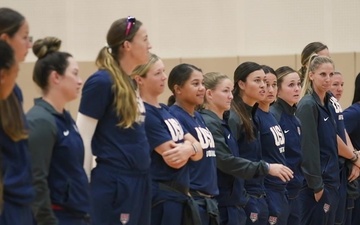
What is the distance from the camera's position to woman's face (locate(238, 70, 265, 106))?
587 centimetres

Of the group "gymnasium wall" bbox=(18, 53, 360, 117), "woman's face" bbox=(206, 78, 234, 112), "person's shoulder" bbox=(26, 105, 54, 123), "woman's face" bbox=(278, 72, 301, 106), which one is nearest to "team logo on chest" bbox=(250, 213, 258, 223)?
"woman's face" bbox=(206, 78, 234, 112)

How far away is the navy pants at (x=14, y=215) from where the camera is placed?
3.30 metres

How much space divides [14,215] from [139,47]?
1329 mm

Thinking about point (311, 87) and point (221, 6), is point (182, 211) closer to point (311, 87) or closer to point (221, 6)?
point (311, 87)

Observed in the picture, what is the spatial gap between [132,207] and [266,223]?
189 cm

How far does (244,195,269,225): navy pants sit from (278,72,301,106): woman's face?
958 mm

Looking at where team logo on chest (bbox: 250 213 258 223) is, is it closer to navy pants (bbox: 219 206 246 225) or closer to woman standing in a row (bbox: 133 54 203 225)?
navy pants (bbox: 219 206 246 225)

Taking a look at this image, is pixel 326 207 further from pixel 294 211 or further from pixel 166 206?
pixel 166 206

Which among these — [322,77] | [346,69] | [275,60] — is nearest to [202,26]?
[275,60]

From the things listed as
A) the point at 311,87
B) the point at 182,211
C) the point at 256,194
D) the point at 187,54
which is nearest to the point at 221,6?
the point at 187,54

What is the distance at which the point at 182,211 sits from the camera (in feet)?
15.9

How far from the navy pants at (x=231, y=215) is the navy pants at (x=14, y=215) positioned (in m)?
2.30

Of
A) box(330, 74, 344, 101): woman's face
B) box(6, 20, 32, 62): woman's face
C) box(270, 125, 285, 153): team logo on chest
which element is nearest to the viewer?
box(6, 20, 32, 62): woman's face

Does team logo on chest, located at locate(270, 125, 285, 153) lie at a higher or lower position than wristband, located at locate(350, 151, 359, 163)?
higher
